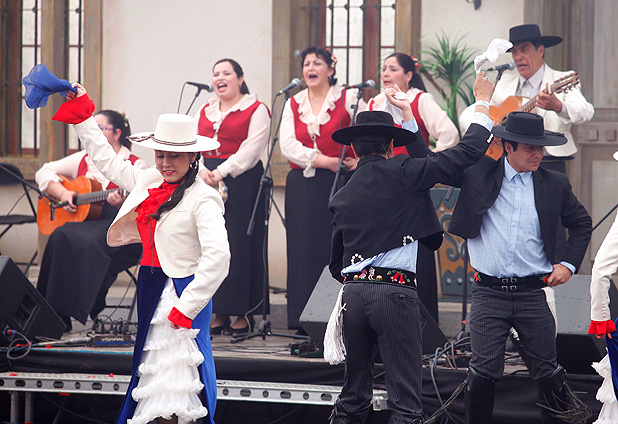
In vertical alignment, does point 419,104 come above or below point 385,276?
above

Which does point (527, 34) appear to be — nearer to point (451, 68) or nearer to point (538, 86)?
point (538, 86)

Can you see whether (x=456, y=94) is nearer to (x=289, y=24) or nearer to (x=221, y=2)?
(x=289, y=24)

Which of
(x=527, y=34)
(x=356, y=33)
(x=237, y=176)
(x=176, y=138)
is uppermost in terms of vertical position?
(x=356, y=33)

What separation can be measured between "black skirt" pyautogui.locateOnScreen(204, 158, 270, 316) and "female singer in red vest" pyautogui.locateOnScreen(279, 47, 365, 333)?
27 cm

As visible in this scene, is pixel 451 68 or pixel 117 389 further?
pixel 451 68

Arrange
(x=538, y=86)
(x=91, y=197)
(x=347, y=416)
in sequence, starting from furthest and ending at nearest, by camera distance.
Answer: (x=91, y=197), (x=538, y=86), (x=347, y=416)

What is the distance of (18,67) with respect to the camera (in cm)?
925

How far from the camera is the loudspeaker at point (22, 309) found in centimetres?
561

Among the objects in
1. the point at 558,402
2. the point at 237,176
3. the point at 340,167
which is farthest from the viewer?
the point at 237,176

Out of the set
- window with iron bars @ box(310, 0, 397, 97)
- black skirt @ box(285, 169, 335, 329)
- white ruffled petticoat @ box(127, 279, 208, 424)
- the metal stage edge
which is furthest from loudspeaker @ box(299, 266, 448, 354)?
window with iron bars @ box(310, 0, 397, 97)

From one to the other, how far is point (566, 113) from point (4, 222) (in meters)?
4.81

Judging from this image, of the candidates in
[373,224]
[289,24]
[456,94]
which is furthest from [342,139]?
[289,24]

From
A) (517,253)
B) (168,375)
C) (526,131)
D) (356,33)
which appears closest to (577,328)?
(517,253)

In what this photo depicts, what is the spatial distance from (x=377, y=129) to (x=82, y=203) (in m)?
3.39
